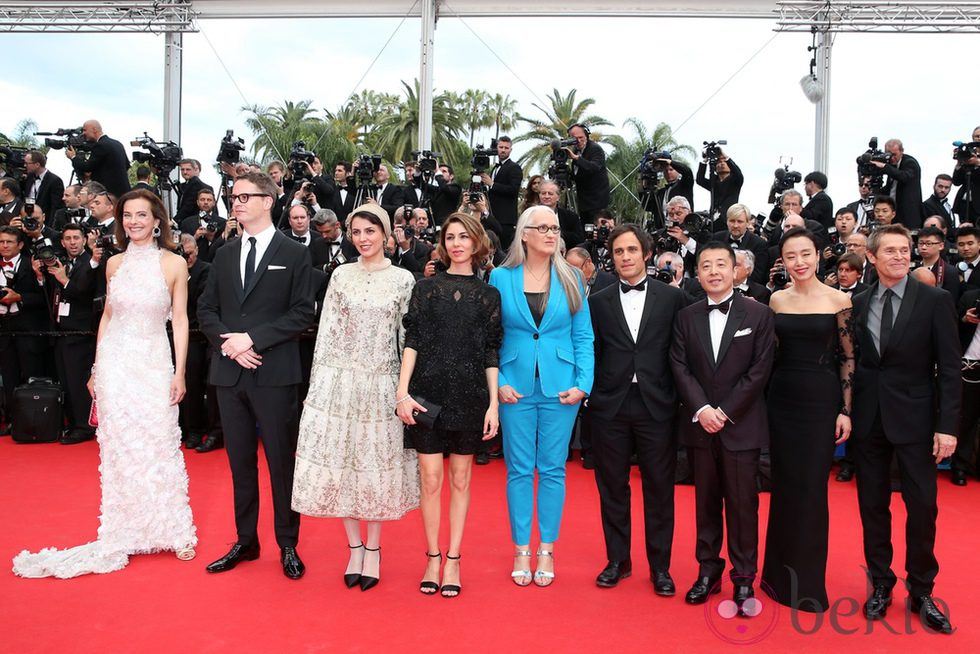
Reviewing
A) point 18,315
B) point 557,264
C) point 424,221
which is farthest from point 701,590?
point 18,315

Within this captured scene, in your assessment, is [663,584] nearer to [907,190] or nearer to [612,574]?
[612,574]

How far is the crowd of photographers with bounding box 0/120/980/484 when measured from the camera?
6328 millimetres

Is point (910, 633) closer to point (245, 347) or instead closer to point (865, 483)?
point (865, 483)

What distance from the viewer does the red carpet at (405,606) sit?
3203 millimetres

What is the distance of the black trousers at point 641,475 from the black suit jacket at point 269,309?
4.99ft

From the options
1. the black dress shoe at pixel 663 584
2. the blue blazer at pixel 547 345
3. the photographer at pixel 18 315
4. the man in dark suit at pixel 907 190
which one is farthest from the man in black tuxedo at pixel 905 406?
the photographer at pixel 18 315

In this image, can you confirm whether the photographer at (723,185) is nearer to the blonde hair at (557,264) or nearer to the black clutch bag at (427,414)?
the blonde hair at (557,264)

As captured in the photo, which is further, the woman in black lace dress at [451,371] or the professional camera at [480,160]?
the professional camera at [480,160]

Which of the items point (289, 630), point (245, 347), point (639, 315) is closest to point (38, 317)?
point (245, 347)

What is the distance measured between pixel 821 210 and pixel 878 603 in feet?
17.4

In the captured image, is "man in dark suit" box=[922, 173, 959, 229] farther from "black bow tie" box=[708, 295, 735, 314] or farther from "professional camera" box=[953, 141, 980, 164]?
"black bow tie" box=[708, 295, 735, 314]

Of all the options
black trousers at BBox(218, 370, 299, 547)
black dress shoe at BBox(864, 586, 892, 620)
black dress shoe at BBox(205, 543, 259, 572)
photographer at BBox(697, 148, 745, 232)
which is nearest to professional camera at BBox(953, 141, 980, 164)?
photographer at BBox(697, 148, 745, 232)

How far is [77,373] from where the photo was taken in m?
7.00

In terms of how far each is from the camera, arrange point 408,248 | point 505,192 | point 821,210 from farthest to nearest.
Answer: point 505,192, point 821,210, point 408,248
